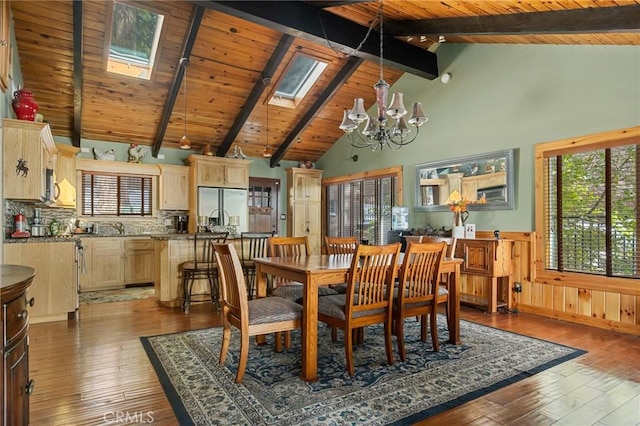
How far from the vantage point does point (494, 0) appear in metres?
3.64

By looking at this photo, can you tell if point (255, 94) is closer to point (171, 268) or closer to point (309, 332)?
point (171, 268)

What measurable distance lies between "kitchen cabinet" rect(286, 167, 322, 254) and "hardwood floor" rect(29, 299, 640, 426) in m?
4.45

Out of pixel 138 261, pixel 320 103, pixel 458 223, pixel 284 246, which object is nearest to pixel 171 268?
pixel 284 246

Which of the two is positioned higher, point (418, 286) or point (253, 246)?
point (253, 246)

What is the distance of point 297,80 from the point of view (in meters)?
6.46

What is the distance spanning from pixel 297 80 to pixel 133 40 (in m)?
2.62

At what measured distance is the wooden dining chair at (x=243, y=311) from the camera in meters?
2.47

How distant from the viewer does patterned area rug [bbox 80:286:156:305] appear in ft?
17.4

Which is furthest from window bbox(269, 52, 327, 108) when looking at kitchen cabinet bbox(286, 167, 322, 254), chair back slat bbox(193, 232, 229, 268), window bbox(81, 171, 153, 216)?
window bbox(81, 171, 153, 216)

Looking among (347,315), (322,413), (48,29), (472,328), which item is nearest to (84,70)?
(48,29)

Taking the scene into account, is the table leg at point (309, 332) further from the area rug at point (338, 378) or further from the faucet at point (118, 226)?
the faucet at point (118, 226)

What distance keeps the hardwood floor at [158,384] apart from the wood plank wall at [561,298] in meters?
0.16

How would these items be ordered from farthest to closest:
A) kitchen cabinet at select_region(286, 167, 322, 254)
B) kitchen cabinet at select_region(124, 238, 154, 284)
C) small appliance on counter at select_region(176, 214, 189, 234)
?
kitchen cabinet at select_region(286, 167, 322, 254)
small appliance on counter at select_region(176, 214, 189, 234)
kitchen cabinet at select_region(124, 238, 154, 284)

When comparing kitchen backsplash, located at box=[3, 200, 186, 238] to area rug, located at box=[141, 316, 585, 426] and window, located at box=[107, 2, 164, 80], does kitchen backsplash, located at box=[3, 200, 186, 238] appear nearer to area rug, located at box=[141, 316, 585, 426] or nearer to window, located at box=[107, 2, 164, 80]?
window, located at box=[107, 2, 164, 80]
